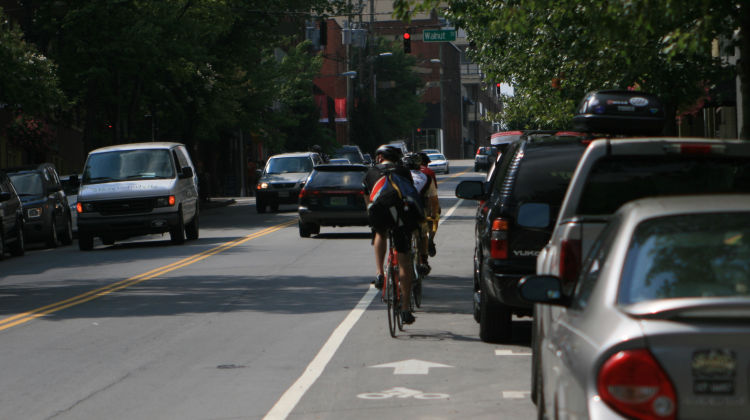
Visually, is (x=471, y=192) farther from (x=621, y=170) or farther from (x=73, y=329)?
(x=621, y=170)

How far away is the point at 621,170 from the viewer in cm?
677

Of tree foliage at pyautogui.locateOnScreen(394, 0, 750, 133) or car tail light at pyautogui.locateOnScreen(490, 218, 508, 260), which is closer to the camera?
tree foliage at pyautogui.locateOnScreen(394, 0, 750, 133)

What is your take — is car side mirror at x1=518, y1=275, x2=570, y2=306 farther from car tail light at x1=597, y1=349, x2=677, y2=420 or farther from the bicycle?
the bicycle

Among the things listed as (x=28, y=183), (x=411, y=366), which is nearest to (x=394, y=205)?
(x=411, y=366)

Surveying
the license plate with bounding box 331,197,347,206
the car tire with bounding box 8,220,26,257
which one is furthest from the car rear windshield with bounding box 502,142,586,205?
the car tire with bounding box 8,220,26,257

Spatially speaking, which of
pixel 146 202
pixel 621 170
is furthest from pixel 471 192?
pixel 146 202

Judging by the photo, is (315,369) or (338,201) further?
(338,201)

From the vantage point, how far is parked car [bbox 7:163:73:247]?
26859mm

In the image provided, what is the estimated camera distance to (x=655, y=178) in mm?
6781

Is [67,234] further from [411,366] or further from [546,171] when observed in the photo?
[546,171]

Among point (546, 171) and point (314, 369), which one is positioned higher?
point (546, 171)

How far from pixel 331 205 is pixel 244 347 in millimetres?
15731

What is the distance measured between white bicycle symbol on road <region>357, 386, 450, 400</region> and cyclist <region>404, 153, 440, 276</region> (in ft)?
18.5

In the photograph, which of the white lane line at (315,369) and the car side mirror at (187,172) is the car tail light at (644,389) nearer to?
the white lane line at (315,369)
